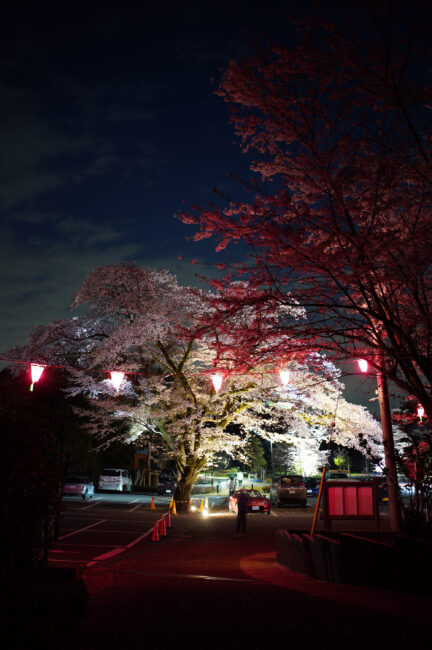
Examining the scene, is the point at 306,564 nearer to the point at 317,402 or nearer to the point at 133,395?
the point at 317,402

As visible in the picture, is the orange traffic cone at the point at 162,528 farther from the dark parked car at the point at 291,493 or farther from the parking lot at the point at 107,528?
the dark parked car at the point at 291,493

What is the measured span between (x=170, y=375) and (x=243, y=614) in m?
21.9

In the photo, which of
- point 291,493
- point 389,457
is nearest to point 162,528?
point 389,457

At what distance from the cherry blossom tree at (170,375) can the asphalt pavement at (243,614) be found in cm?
1684

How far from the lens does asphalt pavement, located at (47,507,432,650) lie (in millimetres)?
4348

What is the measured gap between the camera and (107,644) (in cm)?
418

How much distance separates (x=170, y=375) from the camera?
26891 mm

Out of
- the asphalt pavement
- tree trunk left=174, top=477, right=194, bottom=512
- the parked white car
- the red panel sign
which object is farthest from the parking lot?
the parked white car

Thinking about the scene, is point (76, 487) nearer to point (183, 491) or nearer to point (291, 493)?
point (183, 491)

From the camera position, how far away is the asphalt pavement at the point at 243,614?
435 cm

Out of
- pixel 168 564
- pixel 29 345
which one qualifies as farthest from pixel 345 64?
pixel 29 345

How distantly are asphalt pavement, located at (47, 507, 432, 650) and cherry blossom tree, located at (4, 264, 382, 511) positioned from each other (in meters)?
16.8

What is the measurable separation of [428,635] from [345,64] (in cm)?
784

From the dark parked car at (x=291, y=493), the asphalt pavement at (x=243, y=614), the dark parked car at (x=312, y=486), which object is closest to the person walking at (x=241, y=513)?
the asphalt pavement at (x=243, y=614)
